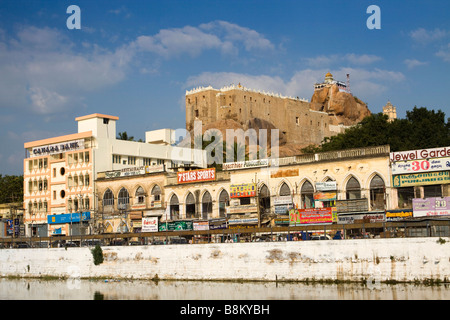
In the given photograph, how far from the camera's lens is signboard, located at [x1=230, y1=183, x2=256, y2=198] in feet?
178

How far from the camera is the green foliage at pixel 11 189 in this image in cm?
8138

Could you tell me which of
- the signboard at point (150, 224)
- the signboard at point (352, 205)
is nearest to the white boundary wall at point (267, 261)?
the signboard at point (150, 224)

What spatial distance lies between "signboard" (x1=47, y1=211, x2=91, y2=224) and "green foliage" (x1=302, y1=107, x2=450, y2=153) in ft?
101

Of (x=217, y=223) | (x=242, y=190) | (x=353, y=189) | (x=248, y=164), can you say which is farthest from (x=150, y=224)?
(x=353, y=189)

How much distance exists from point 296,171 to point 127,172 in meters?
18.7

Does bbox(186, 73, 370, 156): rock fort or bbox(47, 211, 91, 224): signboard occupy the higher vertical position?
bbox(186, 73, 370, 156): rock fort

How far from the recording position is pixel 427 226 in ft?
117

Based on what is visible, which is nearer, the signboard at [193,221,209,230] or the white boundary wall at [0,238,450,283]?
the white boundary wall at [0,238,450,283]

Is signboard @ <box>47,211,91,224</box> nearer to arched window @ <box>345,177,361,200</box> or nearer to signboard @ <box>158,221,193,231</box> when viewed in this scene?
Result: signboard @ <box>158,221,193,231</box>

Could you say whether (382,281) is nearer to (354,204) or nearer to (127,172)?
(354,204)

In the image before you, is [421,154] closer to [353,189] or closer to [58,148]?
[353,189]

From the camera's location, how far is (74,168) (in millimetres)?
66562

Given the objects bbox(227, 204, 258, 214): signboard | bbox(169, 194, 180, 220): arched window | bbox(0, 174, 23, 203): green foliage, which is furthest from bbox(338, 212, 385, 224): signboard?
bbox(0, 174, 23, 203): green foliage
